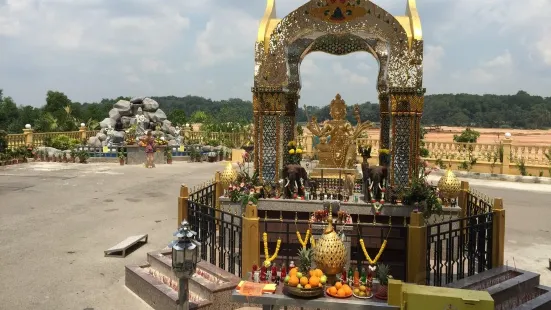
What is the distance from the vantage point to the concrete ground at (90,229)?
795 centimetres

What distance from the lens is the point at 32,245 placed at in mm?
10617

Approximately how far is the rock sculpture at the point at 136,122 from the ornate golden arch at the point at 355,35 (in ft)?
70.9

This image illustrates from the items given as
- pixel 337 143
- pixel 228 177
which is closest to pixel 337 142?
pixel 337 143

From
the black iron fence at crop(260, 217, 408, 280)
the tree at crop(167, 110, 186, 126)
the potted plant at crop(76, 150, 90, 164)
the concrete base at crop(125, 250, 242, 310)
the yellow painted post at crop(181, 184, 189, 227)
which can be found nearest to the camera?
the concrete base at crop(125, 250, 242, 310)

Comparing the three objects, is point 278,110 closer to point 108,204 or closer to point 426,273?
point 426,273

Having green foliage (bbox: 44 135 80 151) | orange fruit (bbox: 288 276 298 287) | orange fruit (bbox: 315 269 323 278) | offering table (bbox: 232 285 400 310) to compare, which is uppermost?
green foliage (bbox: 44 135 80 151)

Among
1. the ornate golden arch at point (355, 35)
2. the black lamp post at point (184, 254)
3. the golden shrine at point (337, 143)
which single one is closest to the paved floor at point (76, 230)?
the black lamp post at point (184, 254)

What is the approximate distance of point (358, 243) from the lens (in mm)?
7539

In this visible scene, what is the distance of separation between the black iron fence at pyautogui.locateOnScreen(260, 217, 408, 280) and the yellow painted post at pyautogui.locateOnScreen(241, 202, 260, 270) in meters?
0.44

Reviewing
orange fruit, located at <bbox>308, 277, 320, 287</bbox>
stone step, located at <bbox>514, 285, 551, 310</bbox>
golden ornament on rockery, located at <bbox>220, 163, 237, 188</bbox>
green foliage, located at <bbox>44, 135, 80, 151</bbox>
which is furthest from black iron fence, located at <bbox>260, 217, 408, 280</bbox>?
green foliage, located at <bbox>44, 135, 80, 151</bbox>

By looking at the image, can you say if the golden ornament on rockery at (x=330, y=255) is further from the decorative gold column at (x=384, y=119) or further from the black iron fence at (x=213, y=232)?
the decorative gold column at (x=384, y=119)

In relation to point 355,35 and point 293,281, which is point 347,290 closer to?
point 293,281

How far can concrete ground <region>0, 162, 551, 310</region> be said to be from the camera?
795 centimetres

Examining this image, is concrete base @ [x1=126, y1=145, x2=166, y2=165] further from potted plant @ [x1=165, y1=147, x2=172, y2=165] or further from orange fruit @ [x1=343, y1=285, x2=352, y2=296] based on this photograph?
orange fruit @ [x1=343, y1=285, x2=352, y2=296]
